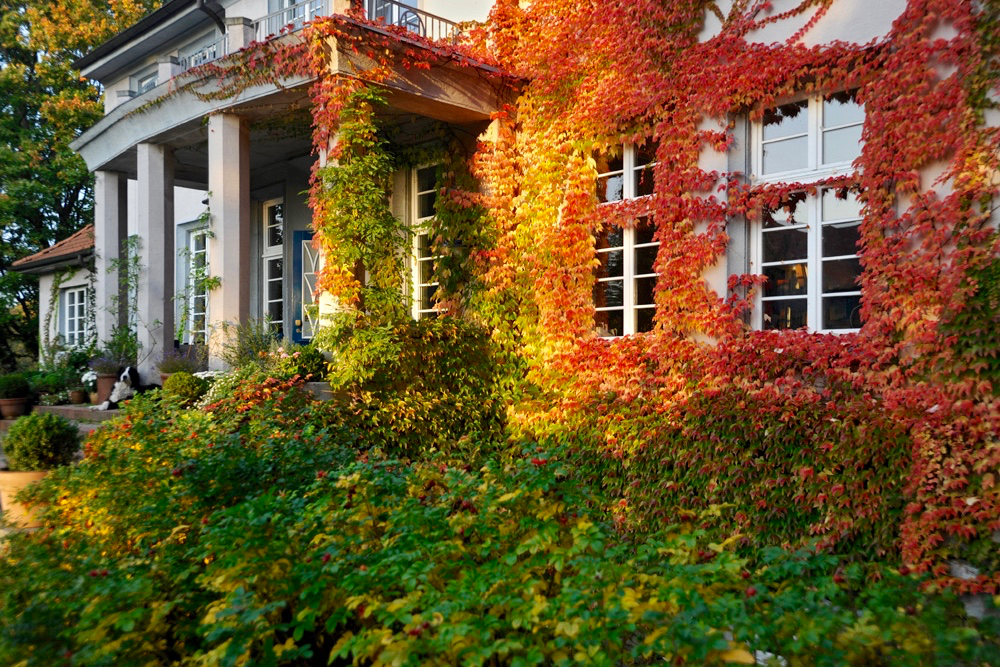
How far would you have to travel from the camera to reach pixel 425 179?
35.1ft

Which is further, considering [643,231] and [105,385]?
[105,385]

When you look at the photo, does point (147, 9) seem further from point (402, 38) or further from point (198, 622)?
point (198, 622)

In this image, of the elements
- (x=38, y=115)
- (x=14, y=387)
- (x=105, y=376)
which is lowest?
(x=14, y=387)

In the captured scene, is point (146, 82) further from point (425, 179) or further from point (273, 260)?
point (425, 179)

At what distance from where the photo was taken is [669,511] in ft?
23.2

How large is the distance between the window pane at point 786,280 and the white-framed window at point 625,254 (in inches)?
47.8

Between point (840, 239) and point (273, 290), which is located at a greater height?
point (840, 239)

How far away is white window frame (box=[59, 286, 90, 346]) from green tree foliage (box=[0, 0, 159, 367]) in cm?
395

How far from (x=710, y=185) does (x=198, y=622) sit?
19.5 feet

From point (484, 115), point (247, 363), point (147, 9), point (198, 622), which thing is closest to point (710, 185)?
point (484, 115)

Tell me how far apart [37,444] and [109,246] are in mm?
5790

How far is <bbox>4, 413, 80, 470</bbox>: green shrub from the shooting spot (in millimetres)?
7094

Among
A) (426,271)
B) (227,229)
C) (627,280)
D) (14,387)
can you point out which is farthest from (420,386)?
(14,387)

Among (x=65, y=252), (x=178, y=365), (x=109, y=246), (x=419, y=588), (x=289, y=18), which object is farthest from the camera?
(x=65, y=252)
